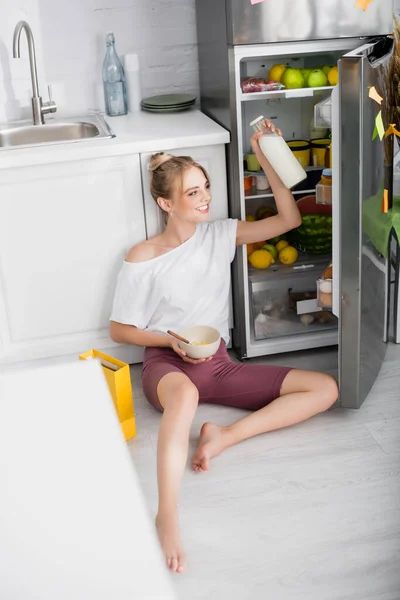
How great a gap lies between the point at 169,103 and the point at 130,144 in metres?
0.45

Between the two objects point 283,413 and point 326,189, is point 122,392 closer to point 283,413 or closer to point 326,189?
point 283,413

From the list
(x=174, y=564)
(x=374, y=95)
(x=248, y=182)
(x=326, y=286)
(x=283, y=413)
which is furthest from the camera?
(x=248, y=182)

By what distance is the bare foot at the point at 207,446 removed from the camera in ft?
7.14

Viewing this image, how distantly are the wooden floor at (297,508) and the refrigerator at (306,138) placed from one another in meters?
0.18

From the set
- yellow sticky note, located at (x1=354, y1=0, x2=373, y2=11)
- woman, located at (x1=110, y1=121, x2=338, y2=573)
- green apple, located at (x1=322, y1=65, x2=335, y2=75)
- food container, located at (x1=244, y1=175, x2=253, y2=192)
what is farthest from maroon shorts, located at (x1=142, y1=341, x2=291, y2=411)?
yellow sticky note, located at (x1=354, y1=0, x2=373, y2=11)

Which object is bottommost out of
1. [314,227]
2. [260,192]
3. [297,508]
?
[297,508]

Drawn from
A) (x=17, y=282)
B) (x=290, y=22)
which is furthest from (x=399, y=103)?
(x=17, y=282)

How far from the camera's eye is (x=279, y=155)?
2.40m

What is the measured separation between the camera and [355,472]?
2148 millimetres

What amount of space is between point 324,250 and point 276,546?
3.96ft

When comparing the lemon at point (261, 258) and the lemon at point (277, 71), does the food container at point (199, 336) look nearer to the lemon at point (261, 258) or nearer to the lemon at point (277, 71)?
the lemon at point (261, 258)

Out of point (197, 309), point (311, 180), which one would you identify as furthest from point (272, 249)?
point (197, 309)

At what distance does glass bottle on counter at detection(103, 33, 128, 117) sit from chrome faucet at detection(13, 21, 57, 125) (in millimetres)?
204

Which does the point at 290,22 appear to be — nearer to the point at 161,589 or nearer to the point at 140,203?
the point at 140,203
